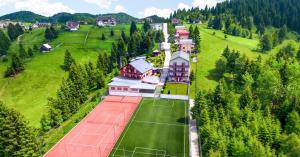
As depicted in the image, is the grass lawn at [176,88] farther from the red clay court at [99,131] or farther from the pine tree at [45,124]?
the pine tree at [45,124]

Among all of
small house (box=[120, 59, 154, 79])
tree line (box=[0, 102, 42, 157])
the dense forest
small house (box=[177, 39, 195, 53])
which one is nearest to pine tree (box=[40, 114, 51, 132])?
tree line (box=[0, 102, 42, 157])

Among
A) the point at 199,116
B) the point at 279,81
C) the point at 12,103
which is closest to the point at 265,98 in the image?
the point at 279,81

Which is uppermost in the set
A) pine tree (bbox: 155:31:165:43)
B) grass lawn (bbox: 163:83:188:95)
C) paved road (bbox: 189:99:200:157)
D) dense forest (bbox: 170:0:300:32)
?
dense forest (bbox: 170:0:300:32)

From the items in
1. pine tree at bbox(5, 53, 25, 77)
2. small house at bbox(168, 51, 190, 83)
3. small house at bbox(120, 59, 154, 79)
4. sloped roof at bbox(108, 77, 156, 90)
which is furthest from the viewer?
pine tree at bbox(5, 53, 25, 77)

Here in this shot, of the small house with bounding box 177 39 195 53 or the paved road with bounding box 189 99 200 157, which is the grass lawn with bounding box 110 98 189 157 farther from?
the small house with bounding box 177 39 195 53

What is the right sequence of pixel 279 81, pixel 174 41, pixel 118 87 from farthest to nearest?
Result: pixel 174 41
pixel 118 87
pixel 279 81

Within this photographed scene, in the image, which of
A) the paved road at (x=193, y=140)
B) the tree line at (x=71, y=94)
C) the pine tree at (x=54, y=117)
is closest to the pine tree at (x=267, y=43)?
the paved road at (x=193, y=140)

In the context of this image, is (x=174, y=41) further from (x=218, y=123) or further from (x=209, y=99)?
(x=218, y=123)
